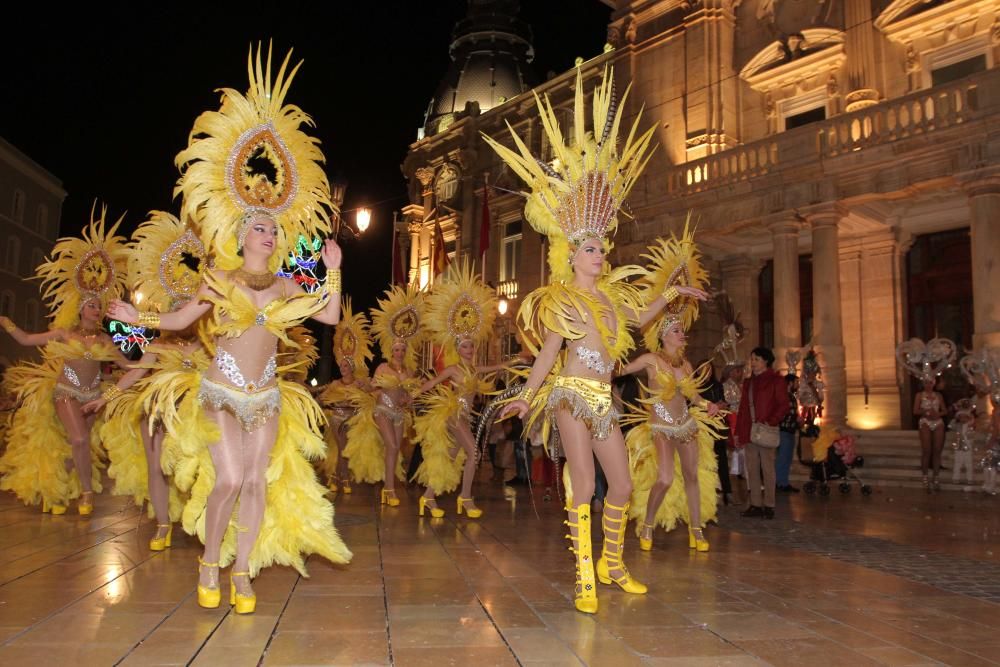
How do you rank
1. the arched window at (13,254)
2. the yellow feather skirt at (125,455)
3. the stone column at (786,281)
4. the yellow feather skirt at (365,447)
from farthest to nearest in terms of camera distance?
the arched window at (13,254) → the stone column at (786,281) → the yellow feather skirt at (365,447) → the yellow feather skirt at (125,455)

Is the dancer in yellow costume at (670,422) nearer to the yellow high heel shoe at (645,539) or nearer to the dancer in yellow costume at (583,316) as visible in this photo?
the yellow high heel shoe at (645,539)

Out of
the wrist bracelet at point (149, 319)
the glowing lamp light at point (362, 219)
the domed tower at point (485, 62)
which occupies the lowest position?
the wrist bracelet at point (149, 319)

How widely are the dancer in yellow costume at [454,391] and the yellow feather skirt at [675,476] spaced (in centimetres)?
212

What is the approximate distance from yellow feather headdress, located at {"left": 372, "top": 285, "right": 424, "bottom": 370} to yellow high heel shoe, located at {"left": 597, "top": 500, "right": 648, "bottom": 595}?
584cm

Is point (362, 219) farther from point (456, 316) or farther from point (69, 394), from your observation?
point (69, 394)

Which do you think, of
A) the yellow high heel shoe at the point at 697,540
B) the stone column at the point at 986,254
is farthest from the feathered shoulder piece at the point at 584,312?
the stone column at the point at 986,254

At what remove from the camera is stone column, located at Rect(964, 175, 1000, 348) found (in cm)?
1364

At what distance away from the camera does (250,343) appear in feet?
14.7

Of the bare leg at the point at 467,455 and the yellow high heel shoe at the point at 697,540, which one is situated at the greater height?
the bare leg at the point at 467,455

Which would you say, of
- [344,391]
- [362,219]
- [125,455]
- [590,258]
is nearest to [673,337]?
[590,258]

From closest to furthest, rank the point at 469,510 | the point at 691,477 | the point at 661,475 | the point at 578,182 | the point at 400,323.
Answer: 1. the point at 578,182
2. the point at 661,475
3. the point at 691,477
4. the point at 469,510
5. the point at 400,323

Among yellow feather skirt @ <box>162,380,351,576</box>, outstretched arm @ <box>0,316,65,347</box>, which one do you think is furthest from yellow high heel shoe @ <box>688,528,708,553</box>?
outstretched arm @ <box>0,316,65,347</box>

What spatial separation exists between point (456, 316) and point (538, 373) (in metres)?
4.62

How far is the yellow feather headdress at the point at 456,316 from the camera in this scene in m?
9.28
